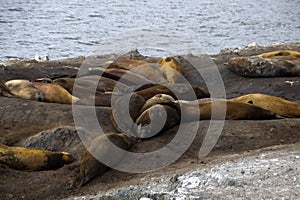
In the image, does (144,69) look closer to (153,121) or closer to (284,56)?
(284,56)

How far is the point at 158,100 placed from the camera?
7285 mm

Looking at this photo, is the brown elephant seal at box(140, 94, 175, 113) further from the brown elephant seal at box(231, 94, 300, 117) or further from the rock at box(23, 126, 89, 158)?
the brown elephant seal at box(231, 94, 300, 117)

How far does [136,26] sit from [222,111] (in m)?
20.1

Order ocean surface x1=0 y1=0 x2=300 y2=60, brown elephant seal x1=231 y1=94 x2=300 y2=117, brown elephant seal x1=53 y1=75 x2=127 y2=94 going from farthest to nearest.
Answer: ocean surface x1=0 y1=0 x2=300 y2=60
brown elephant seal x1=53 y1=75 x2=127 y2=94
brown elephant seal x1=231 y1=94 x2=300 y2=117

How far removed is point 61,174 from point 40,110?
1978 millimetres

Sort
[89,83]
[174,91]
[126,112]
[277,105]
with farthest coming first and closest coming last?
1. [89,83]
2. [174,91]
3. [277,105]
4. [126,112]

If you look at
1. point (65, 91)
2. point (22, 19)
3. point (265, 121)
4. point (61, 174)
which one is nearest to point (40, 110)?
point (65, 91)

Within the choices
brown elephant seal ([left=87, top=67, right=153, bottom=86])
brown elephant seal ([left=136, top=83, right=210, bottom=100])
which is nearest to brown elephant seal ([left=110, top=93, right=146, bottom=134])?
brown elephant seal ([left=136, top=83, right=210, bottom=100])

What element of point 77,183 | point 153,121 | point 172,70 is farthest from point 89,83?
point 77,183

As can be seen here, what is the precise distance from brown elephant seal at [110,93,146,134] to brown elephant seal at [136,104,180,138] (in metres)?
0.11

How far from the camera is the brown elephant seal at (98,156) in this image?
5.96m

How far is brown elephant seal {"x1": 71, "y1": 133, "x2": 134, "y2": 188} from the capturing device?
596 cm

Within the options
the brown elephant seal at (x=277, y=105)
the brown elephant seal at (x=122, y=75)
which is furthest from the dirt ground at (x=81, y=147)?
the brown elephant seal at (x=122, y=75)

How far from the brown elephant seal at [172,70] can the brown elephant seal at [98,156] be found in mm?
3384
